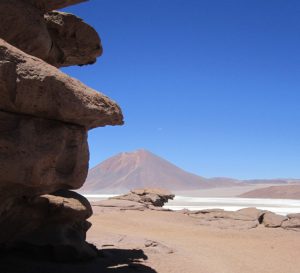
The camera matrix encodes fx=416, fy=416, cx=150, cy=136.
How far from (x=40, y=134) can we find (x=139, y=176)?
16091 centimetres

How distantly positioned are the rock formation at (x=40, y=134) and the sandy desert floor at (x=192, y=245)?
1726mm

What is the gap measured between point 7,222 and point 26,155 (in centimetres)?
251

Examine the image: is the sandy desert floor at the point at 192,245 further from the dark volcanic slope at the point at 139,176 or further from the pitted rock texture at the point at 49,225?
the dark volcanic slope at the point at 139,176

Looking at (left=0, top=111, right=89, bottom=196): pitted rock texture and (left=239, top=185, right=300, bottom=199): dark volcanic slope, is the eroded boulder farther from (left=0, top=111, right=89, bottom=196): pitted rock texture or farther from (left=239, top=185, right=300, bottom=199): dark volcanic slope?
(left=239, top=185, right=300, bottom=199): dark volcanic slope

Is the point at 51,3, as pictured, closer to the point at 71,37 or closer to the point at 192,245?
the point at 71,37

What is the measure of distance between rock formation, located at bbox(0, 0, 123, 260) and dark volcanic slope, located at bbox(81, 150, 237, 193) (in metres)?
142

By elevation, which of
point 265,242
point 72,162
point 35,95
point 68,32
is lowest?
point 265,242

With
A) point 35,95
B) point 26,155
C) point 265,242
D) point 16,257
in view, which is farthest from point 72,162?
point 265,242

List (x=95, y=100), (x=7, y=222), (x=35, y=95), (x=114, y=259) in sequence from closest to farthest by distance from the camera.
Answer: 1. (x=35, y=95)
2. (x=95, y=100)
3. (x=7, y=222)
4. (x=114, y=259)

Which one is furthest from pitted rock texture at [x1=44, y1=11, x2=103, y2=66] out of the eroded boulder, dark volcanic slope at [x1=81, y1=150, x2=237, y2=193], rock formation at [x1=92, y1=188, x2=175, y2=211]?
dark volcanic slope at [x1=81, y1=150, x2=237, y2=193]

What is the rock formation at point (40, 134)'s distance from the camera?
6227mm

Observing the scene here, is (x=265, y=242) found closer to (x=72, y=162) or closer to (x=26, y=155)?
(x=72, y=162)

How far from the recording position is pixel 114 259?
9977 millimetres

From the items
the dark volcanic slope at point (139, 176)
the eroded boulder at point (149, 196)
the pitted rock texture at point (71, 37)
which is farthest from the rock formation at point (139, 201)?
the dark volcanic slope at point (139, 176)
